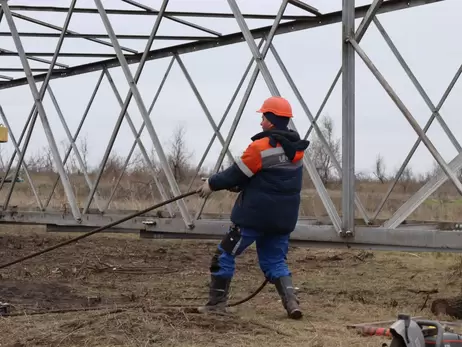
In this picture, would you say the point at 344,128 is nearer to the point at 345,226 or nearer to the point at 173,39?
the point at 345,226

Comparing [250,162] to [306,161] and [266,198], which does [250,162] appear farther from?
[306,161]

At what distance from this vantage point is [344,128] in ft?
24.7

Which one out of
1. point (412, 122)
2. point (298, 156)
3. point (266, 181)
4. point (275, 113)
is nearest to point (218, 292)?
point (266, 181)

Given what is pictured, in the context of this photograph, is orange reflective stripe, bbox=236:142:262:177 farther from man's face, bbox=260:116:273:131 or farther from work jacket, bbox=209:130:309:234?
man's face, bbox=260:116:273:131

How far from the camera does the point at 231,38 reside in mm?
12539

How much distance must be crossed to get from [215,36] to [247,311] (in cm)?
617

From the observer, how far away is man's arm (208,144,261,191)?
7062 mm

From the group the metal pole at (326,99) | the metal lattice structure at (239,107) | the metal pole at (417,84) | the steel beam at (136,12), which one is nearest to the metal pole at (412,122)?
the metal lattice structure at (239,107)

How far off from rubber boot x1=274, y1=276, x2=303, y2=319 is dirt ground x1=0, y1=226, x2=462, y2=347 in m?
0.09

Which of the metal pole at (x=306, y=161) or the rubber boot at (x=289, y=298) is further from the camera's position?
the metal pole at (x=306, y=161)

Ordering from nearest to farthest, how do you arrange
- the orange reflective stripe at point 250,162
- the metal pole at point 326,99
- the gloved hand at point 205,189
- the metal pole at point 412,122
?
the metal pole at point 412,122 < the orange reflective stripe at point 250,162 < the gloved hand at point 205,189 < the metal pole at point 326,99

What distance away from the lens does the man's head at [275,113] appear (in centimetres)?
738

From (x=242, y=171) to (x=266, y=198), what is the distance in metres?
0.35

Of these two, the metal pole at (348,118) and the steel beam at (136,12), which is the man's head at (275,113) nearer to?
the metal pole at (348,118)
